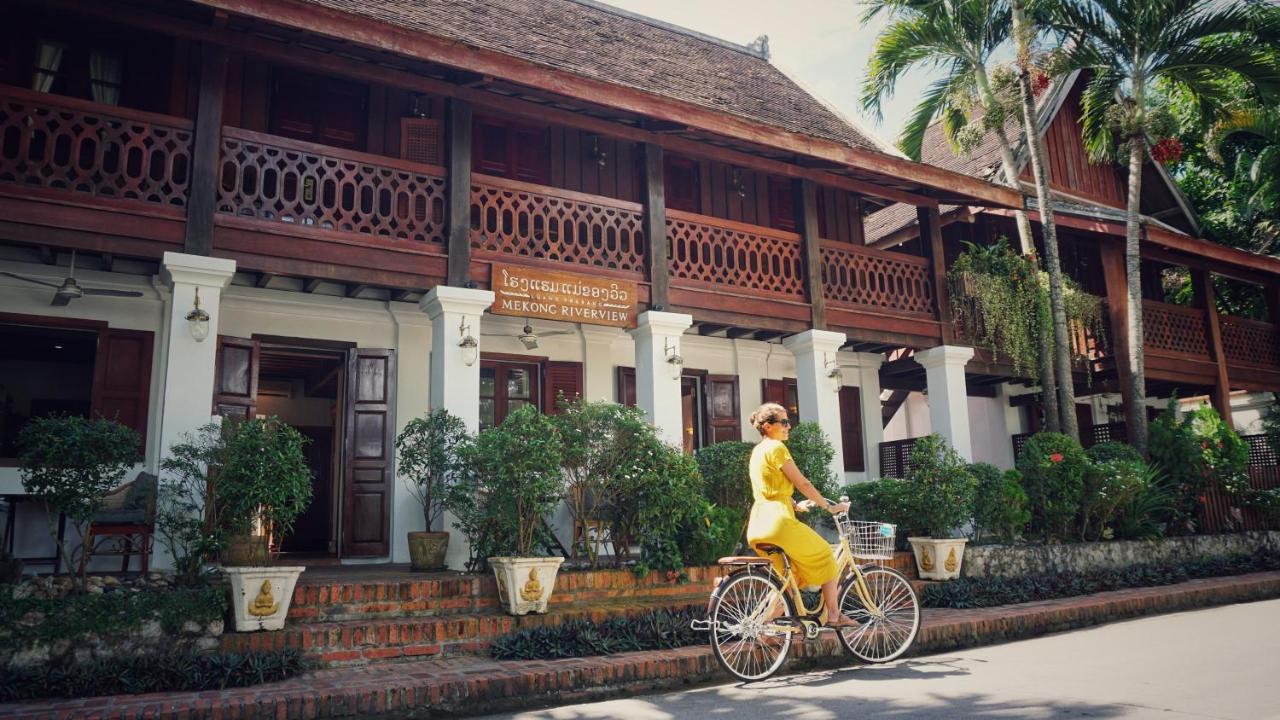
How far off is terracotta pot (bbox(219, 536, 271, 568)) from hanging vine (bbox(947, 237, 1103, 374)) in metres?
9.74

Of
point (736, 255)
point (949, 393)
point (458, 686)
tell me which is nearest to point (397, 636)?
point (458, 686)

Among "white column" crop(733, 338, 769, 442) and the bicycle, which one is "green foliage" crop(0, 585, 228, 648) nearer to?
the bicycle

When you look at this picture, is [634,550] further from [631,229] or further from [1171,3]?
[1171,3]

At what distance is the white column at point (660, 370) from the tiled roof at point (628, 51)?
8.12 ft

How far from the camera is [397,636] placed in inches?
248

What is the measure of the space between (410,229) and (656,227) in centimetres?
276

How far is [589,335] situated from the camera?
11859 mm

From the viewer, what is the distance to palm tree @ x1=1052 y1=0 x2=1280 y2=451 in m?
13.3

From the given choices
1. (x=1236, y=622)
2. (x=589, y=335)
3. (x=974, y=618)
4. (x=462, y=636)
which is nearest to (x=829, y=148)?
(x=589, y=335)

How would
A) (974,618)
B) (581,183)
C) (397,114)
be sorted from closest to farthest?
(974,618), (397,114), (581,183)

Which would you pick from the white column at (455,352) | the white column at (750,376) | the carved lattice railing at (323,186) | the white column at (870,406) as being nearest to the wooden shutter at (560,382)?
the white column at (750,376)

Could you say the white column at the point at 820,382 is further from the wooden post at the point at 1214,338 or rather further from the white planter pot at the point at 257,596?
the wooden post at the point at 1214,338

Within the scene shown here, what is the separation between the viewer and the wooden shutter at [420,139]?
10.1 metres

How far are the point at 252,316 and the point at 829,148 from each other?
7024mm
